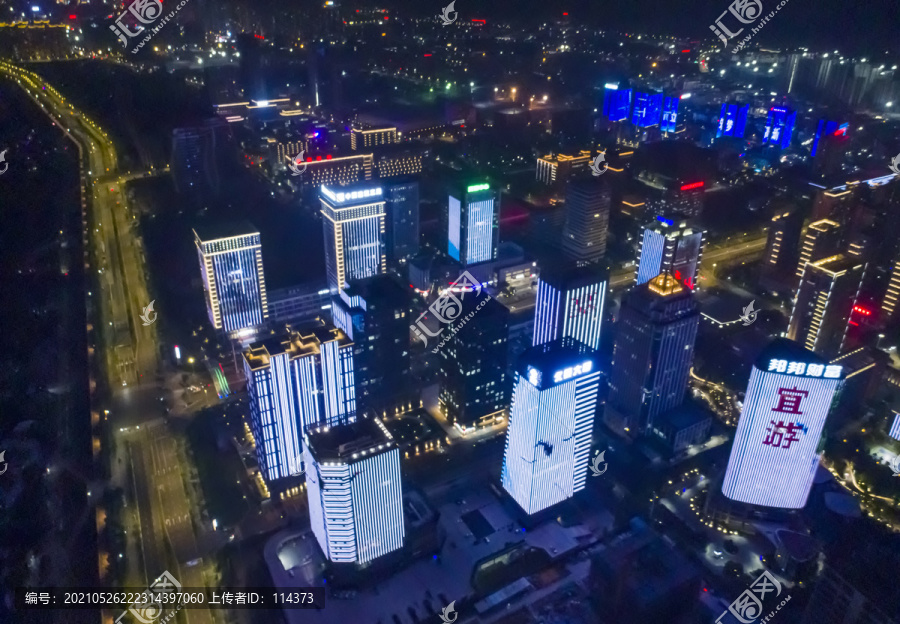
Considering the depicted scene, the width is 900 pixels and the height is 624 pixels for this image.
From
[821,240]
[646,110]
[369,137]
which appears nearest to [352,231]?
[369,137]

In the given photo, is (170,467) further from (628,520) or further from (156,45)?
(156,45)

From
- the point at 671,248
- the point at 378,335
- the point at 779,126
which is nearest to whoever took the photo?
the point at 378,335

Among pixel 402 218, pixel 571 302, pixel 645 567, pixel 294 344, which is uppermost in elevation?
pixel 294 344

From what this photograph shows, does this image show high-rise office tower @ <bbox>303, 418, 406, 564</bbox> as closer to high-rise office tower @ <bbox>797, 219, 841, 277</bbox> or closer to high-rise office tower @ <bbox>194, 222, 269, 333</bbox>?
high-rise office tower @ <bbox>194, 222, 269, 333</bbox>

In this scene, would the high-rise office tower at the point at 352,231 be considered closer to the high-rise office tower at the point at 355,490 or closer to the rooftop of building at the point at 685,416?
the high-rise office tower at the point at 355,490

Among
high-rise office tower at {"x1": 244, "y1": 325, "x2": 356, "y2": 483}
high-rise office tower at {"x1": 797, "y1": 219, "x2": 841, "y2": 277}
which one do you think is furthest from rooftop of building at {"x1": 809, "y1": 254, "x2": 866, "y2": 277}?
high-rise office tower at {"x1": 244, "y1": 325, "x2": 356, "y2": 483}

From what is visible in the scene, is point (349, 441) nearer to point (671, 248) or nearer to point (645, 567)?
point (645, 567)
